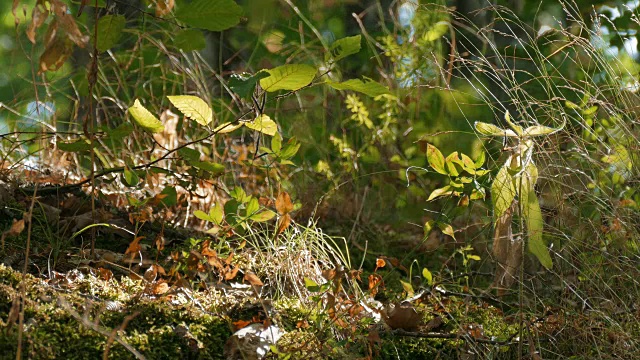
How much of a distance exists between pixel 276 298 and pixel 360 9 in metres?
3.64

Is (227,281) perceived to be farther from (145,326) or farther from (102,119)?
(102,119)

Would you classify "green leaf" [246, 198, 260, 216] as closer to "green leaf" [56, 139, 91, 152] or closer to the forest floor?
the forest floor

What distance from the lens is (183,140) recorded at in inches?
133

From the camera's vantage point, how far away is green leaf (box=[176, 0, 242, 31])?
6.95 feet

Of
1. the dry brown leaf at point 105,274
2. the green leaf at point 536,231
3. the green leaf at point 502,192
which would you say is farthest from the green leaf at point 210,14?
the green leaf at point 536,231

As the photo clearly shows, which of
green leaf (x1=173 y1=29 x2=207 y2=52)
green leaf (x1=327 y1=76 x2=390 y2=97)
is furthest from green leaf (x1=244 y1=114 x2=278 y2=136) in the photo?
green leaf (x1=173 y1=29 x2=207 y2=52)

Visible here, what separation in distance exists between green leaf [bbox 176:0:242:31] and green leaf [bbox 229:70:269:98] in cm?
30

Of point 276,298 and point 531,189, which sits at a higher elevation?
point 531,189

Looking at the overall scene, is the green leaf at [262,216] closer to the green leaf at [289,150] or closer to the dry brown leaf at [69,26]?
the green leaf at [289,150]

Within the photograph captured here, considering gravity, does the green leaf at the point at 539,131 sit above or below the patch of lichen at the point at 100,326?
above

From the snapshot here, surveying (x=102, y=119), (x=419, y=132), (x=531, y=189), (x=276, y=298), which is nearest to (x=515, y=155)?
(x=531, y=189)

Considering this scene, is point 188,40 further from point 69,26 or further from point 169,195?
point 69,26

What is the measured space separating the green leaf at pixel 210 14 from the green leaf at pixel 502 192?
912 mm

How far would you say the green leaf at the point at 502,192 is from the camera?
1.91 meters
